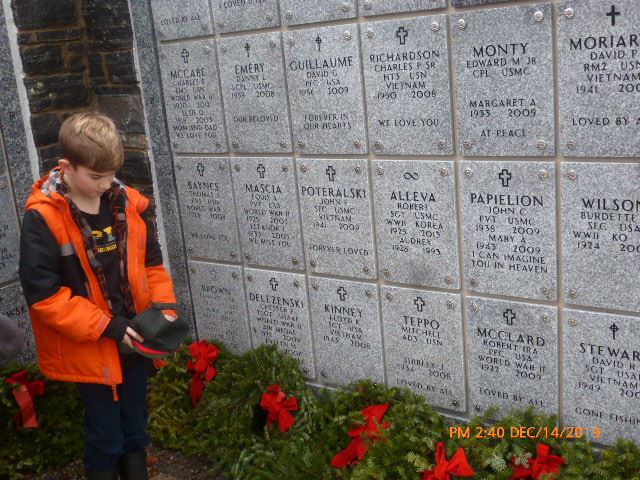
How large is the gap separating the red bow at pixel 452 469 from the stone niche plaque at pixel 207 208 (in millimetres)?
1962

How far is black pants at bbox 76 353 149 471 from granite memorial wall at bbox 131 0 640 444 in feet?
3.61

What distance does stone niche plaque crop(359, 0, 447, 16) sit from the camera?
3850 mm

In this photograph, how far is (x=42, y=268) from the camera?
3.76 m

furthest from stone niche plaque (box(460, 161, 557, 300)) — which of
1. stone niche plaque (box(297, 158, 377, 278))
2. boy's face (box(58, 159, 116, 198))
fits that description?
boy's face (box(58, 159, 116, 198))

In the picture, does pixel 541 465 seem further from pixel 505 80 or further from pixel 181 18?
pixel 181 18

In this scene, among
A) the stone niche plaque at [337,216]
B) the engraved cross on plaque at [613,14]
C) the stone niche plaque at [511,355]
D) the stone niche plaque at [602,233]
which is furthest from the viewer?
the stone niche plaque at [337,216]

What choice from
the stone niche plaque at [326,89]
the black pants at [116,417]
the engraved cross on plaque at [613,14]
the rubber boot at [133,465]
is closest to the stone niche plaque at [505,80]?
the engraved cross on plaque at [613,14]

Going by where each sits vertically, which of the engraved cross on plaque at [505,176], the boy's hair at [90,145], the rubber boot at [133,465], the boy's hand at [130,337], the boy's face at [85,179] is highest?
the boy's hair at [90,145]

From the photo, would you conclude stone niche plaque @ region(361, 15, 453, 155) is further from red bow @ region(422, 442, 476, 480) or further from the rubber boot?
the rubber boot

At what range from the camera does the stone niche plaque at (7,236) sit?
5035 millimetres

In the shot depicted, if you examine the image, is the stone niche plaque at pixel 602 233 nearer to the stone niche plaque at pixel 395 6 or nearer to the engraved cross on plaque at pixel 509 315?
the engraved cross on plaque at pixel 509 315

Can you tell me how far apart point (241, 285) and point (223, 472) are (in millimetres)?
1182

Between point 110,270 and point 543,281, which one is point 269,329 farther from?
point 543,281

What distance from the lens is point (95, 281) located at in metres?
3.96
